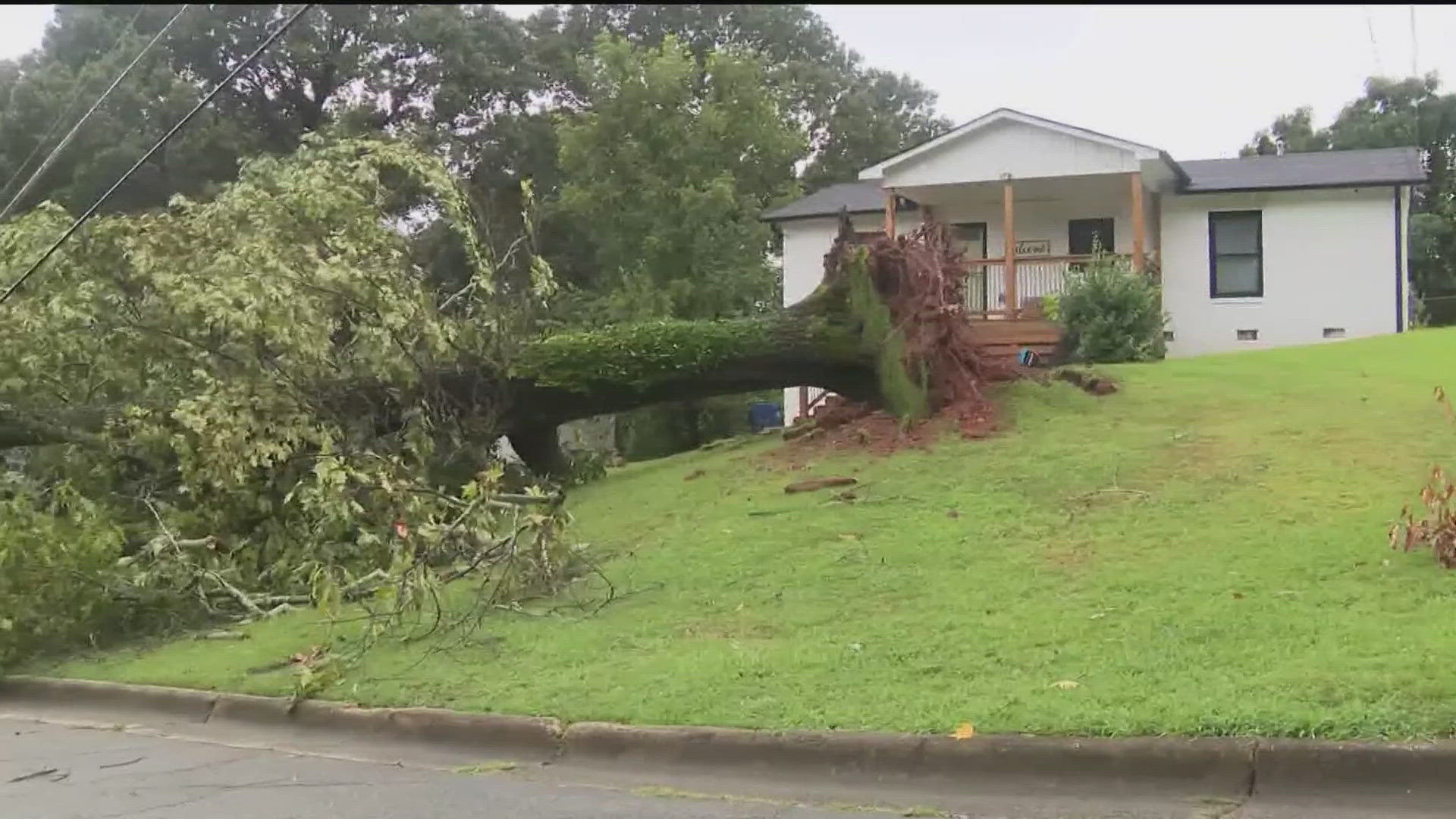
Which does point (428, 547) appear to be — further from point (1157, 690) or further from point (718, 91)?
point (718, 91)

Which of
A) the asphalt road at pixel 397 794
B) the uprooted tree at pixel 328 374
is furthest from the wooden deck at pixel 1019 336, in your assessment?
the asphalt road at pixel 397 794

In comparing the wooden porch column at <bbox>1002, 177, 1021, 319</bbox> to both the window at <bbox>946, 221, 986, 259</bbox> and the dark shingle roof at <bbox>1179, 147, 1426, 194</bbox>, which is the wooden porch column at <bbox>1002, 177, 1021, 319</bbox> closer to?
the window at <bbox>946, 221, 986, 259</bbox>

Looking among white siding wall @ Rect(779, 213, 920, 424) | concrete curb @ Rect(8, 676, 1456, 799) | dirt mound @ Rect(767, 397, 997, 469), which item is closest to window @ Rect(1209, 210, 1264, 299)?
white siding wall @ Rect(779, 213, 920, 424)

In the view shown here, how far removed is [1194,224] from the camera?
22.0 metres

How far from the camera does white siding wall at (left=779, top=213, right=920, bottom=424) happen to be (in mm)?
24438

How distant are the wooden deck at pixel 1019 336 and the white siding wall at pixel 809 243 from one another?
4605 millimetres

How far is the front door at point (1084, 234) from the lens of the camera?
23.1 meters

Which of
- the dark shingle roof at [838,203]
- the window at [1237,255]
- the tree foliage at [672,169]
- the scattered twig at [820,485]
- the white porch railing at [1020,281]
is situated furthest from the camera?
the tree foliage at [672,169]

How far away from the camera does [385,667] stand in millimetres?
8352

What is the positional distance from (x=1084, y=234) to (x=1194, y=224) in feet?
6.58

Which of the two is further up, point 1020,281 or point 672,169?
point 672,169

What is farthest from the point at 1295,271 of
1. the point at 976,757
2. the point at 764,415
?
the point at 976,757

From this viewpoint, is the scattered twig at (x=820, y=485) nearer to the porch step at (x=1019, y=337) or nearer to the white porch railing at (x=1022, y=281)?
the porch step at (x=1019, y=337)

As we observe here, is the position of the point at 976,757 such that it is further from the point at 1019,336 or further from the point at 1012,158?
the point at 1012,158
